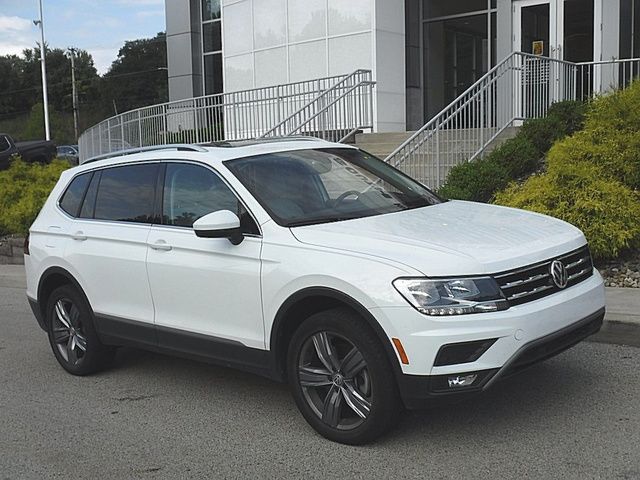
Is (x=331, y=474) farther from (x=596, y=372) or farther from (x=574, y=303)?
(x=596, y=372)

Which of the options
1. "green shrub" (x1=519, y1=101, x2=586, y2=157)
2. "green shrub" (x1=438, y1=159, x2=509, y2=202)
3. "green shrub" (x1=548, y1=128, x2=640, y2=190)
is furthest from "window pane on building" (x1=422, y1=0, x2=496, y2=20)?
"green shrub" (x1=548, y1=128, x2=640, y2=190)

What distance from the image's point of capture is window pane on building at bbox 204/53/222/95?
2725 cm

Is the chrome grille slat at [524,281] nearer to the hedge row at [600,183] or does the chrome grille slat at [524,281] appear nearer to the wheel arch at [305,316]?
the wheel arch at [305,316]

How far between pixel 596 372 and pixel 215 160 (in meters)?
3.14

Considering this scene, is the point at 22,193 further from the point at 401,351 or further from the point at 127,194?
the point at 401,351

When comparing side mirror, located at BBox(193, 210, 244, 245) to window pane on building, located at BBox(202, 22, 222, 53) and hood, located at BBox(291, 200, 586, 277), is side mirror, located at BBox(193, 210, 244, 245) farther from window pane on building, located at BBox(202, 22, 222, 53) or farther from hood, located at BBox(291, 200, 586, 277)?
window pane on building, located at BBox(202, 22, 222, 53)

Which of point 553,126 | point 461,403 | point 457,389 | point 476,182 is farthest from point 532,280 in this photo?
point 553,126

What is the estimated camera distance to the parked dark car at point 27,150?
21.6 metres

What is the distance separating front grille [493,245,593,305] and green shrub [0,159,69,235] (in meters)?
11.8

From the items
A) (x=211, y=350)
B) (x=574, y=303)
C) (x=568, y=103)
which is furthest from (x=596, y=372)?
(x=568, y=103)

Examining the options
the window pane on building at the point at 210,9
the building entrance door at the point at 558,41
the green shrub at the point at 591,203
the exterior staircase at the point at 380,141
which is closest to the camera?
the green shrub at the point at 591,203

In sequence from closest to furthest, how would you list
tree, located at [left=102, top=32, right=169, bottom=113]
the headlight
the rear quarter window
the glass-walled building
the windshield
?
the headlight, the windshield, the rear quarter window, the glass-walled building, tree, located at [left=102, top=32, right=169, bottom=113]

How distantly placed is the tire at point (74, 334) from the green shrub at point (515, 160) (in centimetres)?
535

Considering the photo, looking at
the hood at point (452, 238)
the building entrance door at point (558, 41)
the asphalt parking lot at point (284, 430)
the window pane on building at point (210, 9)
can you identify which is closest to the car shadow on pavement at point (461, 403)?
the asphalt parking lot at point (284, 430)
